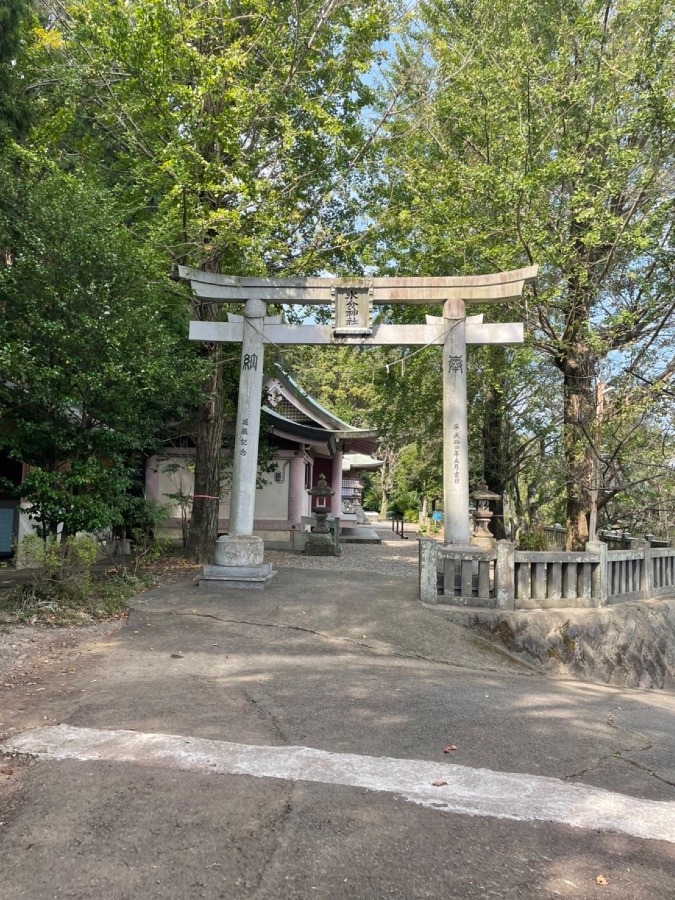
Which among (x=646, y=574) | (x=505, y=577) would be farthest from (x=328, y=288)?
(x=646, y=574)

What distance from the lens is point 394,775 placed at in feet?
11.4

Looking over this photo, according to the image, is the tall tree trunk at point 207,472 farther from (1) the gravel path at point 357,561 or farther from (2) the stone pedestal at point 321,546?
(2) the stone pedestal at point 321,546

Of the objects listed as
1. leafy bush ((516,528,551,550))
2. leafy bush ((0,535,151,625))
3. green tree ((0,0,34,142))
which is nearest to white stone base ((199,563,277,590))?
leafy bush ((0,535,151,625))

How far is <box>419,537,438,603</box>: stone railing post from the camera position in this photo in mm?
8430

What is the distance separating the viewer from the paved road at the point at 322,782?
99.1 inches

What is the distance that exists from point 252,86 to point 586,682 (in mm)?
11101

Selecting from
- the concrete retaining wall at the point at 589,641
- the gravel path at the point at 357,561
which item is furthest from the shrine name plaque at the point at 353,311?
the gravel path at the point at 357,561

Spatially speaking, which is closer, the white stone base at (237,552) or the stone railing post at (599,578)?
the stone railing post at (599,578)

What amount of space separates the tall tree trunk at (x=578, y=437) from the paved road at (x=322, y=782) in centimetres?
545

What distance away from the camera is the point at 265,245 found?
A: 10.8m

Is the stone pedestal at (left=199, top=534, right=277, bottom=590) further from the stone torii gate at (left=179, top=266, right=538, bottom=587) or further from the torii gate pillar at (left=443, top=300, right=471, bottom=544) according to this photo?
the torii gate pillar at (left=443, top=300, right=471, bottom=544)

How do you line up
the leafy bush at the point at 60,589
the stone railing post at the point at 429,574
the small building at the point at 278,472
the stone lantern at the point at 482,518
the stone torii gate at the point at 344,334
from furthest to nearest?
1. the small building at the point at 278,472
2. the stone lantern at the point at 482,518
3. the stone torii gate at the point at 344,334
4. the stone railing post at the point at 429,574
5. the leafy bush at the point at 60,589

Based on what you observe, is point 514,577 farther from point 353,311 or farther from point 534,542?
point 534,542

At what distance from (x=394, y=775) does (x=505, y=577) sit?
520cm
